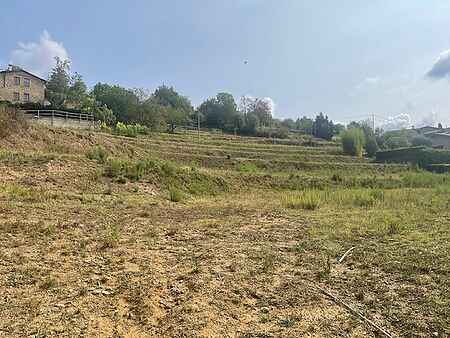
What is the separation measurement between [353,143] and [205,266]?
50.9m

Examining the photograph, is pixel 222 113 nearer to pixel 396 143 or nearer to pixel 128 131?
pixel 396 143

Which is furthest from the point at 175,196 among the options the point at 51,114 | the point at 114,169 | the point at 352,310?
the point at 51,114

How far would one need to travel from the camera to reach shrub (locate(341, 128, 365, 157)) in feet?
175

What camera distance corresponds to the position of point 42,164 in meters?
14.5

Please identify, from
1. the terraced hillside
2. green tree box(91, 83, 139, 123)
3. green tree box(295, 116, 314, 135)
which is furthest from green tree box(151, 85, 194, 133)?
the terraced hillside

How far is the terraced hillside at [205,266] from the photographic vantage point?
13.5ft

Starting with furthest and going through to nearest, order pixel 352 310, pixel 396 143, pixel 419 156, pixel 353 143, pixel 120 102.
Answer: pixel 396 143, pixel 120 102, pixel 353 143, pixel 419 156, pixel 352 310

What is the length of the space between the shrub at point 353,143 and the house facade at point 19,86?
40.4 m

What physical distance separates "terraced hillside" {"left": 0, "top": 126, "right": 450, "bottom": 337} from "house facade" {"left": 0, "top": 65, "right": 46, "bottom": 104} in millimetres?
39632

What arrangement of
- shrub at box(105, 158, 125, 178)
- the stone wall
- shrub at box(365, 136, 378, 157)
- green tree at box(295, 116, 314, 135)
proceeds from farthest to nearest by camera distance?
1. green tree at box(295, 116, 314, 135)
2. shrub at box(365, 136, 378, 157)
3. the stone wall
4. shrub at box(105, 158, 125, 178)

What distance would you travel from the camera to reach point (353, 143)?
5344cm

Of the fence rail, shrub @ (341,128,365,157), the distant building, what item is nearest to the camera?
the fence rail

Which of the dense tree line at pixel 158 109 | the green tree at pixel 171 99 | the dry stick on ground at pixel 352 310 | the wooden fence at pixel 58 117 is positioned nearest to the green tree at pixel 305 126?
the dense tree line at pixel 158 109

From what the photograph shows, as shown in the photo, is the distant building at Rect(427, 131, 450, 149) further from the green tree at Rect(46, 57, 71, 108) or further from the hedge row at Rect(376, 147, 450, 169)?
the green tree at Rect(46, 57, 71, 108)
